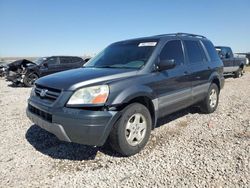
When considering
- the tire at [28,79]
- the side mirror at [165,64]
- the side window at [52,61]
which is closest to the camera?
the side mirror at [165,64]

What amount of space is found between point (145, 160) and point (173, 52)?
222 centimetres

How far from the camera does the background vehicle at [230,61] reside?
560 inches

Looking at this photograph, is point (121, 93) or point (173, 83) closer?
point (121, 93)

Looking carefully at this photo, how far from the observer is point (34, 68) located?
13094mm

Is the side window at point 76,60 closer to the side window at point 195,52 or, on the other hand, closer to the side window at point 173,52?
the side window at point 195,52

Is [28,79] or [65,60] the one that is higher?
[65,60]

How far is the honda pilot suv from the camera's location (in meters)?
3.22

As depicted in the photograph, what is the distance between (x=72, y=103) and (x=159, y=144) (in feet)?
5.71

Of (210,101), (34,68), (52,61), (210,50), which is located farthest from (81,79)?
(52,61)

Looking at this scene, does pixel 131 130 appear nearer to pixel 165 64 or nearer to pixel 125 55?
pixel 165 64

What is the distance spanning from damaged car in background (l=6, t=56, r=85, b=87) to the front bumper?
416 inches

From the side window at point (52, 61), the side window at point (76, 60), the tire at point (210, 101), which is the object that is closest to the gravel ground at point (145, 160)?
the tire at point (210, 101)

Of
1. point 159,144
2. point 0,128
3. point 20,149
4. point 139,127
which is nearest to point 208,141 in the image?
point 159,144

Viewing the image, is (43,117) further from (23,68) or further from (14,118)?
(23,68)
